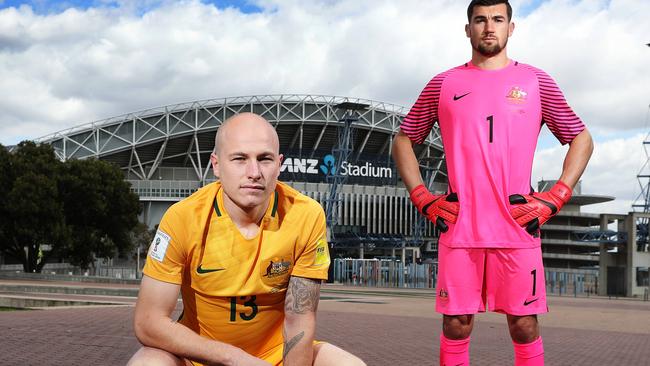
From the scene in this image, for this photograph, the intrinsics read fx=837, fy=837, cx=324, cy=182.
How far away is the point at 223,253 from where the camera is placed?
2.78 meters

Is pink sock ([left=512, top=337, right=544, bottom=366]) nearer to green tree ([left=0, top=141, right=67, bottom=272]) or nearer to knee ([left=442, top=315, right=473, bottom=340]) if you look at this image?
knee ([left=442, top=315, right=473, bottom=340])

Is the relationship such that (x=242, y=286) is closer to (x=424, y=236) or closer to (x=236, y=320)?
(x=236, y=320)

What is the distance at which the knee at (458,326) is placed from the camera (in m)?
3.57

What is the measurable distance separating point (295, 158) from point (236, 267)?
73.7m

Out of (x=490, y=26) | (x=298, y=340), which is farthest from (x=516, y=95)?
(x=298, y=340)

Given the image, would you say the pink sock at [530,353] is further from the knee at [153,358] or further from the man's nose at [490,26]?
the knee at [153,358]

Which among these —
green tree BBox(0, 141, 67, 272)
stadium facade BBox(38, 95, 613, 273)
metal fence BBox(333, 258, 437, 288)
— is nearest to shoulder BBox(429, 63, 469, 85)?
green tree BBox(0, 141, 67, 272)

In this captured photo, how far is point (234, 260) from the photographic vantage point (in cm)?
277

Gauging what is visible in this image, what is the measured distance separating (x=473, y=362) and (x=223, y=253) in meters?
5.66

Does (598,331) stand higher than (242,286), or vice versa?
(242,286)

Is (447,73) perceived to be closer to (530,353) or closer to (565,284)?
(530,353)

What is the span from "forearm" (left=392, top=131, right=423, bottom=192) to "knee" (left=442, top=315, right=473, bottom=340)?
64 centimetres

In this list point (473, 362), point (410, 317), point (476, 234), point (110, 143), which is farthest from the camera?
point (110, 143)

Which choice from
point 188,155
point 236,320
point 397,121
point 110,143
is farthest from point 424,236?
point 236,320
